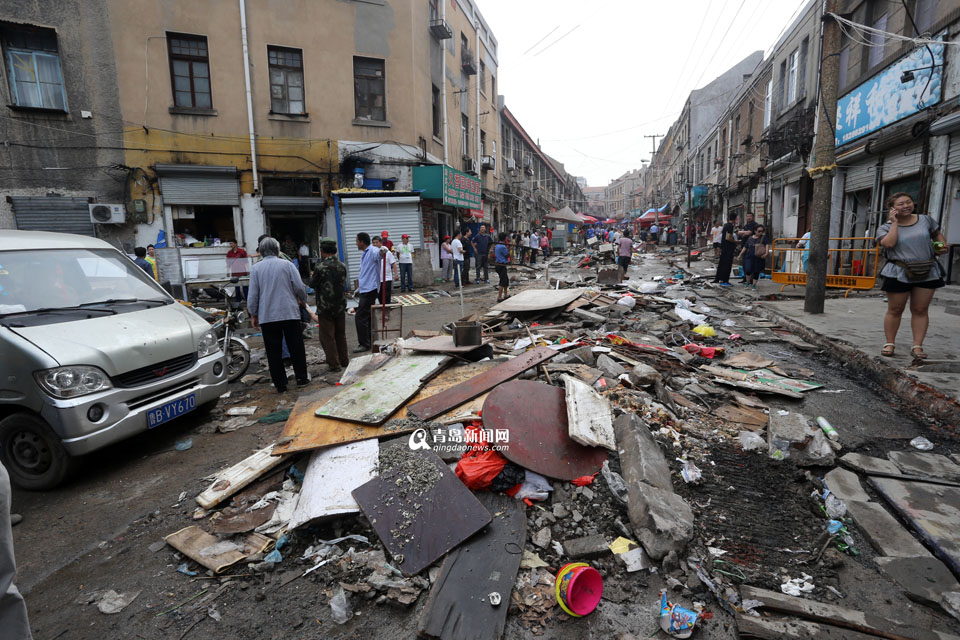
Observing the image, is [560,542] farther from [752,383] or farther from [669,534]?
[752,383]

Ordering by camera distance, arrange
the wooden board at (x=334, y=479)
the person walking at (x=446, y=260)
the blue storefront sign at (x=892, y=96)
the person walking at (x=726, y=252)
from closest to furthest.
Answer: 1. the wooden board at (x=334, y=479)
2. the blue storefront sign at (x=892, y=96)
3. the person walking at (x=726, y=252)
4. the person walking at (x=446, y=260)

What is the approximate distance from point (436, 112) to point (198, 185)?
9111 mm

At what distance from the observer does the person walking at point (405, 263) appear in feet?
45.9

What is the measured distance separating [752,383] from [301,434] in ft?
14.4

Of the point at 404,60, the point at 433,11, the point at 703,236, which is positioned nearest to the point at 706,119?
the point at 703,236

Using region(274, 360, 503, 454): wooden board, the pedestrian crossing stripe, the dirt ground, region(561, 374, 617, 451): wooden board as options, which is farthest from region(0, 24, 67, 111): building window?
region(561, 374, 617, 451): wooden board

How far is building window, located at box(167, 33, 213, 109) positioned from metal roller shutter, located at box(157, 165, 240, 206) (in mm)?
1951

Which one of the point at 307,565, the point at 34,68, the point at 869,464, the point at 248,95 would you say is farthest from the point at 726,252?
the point at 34,68

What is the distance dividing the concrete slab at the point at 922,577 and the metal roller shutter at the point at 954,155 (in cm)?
975

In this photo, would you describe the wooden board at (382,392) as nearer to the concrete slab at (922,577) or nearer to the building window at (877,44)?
the concrete slab at (922,577)

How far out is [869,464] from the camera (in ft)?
11.0

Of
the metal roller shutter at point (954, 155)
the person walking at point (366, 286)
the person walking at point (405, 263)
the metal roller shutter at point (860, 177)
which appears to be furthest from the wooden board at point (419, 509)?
the metal roller shutter at point (860, 177)

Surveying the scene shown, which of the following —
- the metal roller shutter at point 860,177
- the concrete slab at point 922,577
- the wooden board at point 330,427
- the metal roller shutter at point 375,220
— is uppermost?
the metal roller shutter at point 860,177

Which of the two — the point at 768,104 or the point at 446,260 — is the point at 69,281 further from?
the point at 768,104
